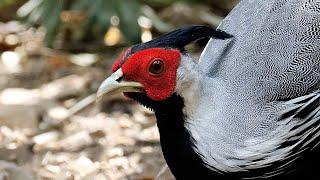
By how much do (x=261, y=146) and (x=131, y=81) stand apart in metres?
0.51

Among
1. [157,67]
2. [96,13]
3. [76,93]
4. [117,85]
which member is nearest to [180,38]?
[157,67]

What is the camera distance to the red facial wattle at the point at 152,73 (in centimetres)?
284

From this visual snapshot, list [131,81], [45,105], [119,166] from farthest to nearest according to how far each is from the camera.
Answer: [45,105]
[119,166]
[131,81]

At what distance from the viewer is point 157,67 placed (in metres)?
2.86

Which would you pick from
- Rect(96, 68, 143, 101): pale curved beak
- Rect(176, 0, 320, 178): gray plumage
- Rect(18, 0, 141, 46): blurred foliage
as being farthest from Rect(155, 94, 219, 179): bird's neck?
Rect(18, 0, 141, 46): blurred foliage

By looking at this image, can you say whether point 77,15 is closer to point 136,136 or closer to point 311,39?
point 136,136

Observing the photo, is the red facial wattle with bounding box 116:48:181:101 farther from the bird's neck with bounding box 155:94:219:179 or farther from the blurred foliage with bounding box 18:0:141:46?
the blurred foliage with bounding box 18:0:141:46

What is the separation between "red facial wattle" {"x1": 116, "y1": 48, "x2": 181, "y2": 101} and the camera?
284cm

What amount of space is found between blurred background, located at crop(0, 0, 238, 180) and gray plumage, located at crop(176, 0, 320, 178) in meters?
0.42

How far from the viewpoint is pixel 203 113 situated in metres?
2.92

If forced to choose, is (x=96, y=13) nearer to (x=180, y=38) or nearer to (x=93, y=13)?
(x=93, y=13)

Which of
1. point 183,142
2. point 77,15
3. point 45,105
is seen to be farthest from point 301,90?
point 77,15

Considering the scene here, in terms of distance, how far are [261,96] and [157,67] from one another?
394 mm

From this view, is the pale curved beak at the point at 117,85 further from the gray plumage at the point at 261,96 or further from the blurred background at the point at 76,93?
the blurred background at the point at 76,93
